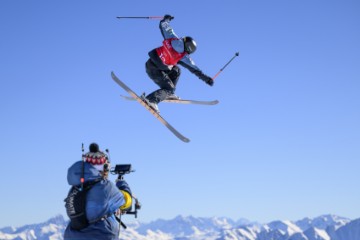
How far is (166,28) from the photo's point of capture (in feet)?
50.6

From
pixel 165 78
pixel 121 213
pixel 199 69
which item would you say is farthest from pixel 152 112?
pixel 121 213

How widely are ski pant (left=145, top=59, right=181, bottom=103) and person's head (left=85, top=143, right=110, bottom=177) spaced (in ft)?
32.1

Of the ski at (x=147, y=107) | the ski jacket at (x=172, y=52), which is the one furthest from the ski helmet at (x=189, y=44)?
the ski at (x=147, y=107)

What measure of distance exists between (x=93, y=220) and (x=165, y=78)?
10439mm

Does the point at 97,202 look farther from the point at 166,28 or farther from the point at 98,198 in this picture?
the point at 166,28

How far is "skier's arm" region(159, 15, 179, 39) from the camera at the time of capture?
15383 millimetres

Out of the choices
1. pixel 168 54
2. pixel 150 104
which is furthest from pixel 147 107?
pixel 168 54

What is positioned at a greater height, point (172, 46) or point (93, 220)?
point (172, 46)

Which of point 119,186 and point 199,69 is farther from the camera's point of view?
point 199,69

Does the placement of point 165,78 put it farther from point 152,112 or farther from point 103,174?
point 103,174

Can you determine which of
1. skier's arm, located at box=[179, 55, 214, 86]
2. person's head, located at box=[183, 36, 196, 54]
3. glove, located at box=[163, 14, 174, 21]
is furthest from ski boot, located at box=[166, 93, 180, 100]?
glove, located at box=[163, 14, 174, 21]

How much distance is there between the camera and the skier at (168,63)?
50.1 feet

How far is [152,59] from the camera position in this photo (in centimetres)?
1606

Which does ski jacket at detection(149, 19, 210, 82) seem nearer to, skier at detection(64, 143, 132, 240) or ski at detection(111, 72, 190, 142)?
ski at detection(111, 72, 190, 142)
